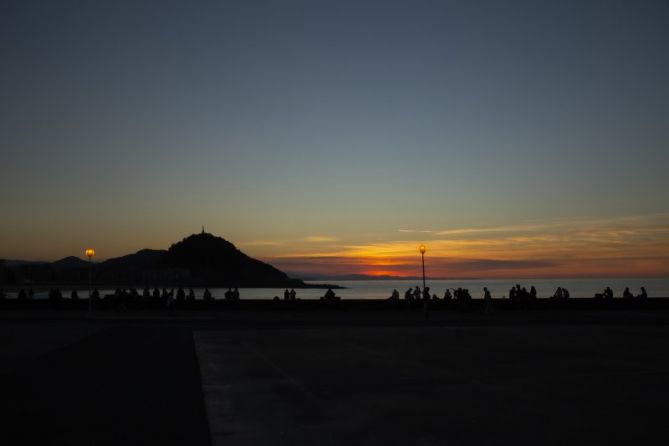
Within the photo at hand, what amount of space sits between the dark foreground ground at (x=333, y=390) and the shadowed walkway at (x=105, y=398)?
0.03 m

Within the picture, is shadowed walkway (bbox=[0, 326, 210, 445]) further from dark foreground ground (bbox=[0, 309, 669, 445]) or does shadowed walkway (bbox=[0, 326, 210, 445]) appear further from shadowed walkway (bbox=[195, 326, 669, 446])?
shadowed walkway (bbox=[195, 326, 669, 446])

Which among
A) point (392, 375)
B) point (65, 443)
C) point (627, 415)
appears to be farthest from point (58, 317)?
point (627, 415)

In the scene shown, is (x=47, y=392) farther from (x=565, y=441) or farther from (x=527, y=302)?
(x=527, y=302)

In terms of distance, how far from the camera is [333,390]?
35.7 ft

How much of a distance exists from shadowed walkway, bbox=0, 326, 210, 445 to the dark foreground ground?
0.09 feet

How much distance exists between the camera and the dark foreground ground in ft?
25.7

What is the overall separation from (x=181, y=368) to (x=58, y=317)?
71.1 ft

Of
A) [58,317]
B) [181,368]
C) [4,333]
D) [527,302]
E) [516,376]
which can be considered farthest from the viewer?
[527,302]

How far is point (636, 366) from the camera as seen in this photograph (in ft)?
44.7

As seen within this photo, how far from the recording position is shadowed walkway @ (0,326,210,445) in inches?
307

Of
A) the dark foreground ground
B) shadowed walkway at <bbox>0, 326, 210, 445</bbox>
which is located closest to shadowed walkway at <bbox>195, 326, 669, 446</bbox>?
the dark foreground ground

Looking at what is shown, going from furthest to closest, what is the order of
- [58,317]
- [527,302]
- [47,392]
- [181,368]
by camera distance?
[527,302] < [58,317] < [181,368] < [47,392]

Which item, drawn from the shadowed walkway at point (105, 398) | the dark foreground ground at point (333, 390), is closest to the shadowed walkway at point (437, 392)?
the dark foreground ground at point (333, 390)

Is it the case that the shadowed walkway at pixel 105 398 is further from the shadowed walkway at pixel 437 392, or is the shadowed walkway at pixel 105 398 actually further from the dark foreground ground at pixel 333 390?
the shadowed walkway at pixel 437 392
